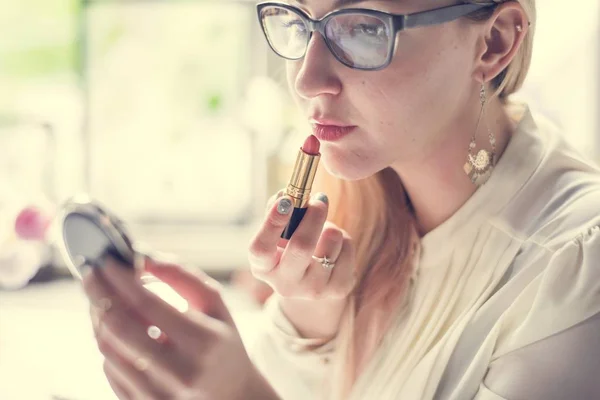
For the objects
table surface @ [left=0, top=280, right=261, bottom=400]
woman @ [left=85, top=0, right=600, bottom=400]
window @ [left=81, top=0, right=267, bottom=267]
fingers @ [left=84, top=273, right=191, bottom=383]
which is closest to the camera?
fingers @ [left=84, top=273, right=191, bottom=383]

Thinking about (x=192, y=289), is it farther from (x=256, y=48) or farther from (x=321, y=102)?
(x=256, y=48)

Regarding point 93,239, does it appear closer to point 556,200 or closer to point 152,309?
point 152,309

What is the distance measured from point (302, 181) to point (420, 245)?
208 millimetres

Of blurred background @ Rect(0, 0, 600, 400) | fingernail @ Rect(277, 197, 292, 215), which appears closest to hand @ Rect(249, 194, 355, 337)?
fingernail @ Rect(277, 197, 292, 215)

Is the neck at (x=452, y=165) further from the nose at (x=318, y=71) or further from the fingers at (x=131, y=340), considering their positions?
the fingers at (x=131, y=340)

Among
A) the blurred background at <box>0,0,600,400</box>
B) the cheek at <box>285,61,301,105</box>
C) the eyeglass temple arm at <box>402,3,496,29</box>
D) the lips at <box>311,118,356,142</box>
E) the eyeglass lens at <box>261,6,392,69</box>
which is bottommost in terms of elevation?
the blurred background at <box>0,0,600,400</box>

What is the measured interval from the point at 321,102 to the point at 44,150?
0.93m

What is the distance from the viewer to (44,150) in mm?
1424

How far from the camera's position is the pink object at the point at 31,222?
1.28m

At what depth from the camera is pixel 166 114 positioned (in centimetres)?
147

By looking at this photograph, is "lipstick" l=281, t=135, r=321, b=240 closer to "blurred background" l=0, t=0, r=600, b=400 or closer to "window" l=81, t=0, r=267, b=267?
"blurred background" l=0, t=0, r=600, b=400

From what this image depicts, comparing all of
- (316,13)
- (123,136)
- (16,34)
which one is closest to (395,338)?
(316,13)

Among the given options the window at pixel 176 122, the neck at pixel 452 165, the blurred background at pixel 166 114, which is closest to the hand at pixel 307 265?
the neck at pixel 452 165

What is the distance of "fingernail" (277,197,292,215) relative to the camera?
2.19ft
